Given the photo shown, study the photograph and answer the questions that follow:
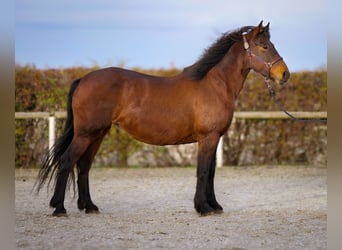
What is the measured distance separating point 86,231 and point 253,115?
7083 millimetres

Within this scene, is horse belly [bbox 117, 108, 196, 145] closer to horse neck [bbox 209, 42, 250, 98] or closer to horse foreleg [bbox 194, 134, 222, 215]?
horse foreleg [bbox 194, 134, 222, 215]

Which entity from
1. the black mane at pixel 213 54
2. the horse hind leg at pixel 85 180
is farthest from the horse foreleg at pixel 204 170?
the horse hind leg at pixel 85 180

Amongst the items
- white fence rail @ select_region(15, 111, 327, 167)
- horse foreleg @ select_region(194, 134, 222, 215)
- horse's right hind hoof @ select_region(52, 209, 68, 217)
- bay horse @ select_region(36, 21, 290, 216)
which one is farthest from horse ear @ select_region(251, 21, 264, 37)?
white fence rail @ select_region(15, 111, 327, 167)

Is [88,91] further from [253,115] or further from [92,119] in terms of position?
[253,115]

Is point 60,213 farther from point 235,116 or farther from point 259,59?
point 235,116

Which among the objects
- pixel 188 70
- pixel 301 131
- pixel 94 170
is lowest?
pixel 94 170

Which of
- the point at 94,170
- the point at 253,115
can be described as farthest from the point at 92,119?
the point at 253,115

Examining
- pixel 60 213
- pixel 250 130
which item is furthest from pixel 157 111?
pixel 250 130

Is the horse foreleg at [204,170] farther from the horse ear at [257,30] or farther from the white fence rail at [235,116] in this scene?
the white fence rail at [235,116]

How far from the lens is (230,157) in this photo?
1212 centimetres

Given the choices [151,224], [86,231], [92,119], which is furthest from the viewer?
[92,119]

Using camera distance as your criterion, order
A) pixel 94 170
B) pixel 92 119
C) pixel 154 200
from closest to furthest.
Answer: pixel 92 119 → pixel 154 200 → pixel 94 170

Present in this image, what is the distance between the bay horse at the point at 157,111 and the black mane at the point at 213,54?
0.01m

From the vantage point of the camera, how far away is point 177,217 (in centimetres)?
605
